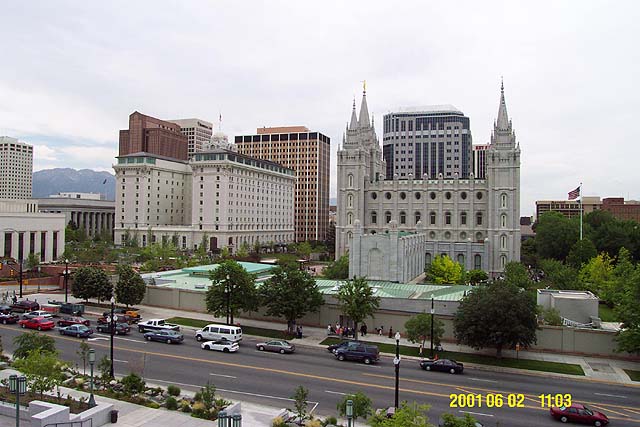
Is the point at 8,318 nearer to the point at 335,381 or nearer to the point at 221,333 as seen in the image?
the point at 221,333

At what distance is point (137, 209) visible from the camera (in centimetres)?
14062

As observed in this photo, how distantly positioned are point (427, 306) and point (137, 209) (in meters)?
112

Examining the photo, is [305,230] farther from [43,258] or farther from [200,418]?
[200,418]

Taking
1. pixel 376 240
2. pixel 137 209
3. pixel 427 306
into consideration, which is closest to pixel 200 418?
pixel 427 306

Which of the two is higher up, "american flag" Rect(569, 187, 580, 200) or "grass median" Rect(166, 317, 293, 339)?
"american flag" Rect(569, 187, 580, 200)

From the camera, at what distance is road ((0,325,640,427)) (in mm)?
Answer: 27734

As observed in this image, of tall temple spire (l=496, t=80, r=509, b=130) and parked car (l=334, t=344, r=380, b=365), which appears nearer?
parked car (l=334, t=344, r=380, b=365)

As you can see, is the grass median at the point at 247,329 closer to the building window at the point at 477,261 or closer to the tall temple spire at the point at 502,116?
the building window at the point at 477,261

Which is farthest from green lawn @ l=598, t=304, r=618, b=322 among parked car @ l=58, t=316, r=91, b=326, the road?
parked car @ l=58, t=316, r=91, b=326

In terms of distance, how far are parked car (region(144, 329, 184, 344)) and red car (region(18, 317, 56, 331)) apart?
391 inches

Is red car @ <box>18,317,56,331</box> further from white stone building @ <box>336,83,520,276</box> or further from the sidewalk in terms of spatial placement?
white stone building @ <box>336,83,520,276</box>

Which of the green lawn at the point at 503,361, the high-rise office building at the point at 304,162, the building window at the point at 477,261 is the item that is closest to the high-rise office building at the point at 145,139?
the high-rise office building at the point at 304,162

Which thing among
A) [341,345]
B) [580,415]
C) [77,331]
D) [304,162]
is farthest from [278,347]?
[304,162]
